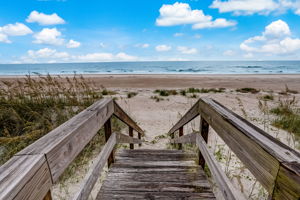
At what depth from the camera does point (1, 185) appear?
1.73 feet

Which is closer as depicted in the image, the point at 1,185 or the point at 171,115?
the point at 1,185

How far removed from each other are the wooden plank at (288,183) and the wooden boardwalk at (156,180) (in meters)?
1.13

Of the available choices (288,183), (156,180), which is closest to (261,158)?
(288,183)

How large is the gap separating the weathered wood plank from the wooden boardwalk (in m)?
0.77

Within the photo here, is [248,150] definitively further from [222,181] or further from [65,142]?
[65,142]

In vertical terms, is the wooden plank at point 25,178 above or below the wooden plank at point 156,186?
above

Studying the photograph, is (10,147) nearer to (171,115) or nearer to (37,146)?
(37,146)

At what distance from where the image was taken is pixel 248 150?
87 centimetres

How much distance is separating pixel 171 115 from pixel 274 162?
19.5 ft

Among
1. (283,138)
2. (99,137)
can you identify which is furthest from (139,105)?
(283,138)

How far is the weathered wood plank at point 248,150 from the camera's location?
0.70m

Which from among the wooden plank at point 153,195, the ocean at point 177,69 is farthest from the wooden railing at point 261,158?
the ocean at point 177,69

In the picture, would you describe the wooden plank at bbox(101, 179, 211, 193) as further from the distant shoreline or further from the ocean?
the ocean

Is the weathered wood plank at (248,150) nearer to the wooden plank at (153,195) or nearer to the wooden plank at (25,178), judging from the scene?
the wooden plank at (153,195)
